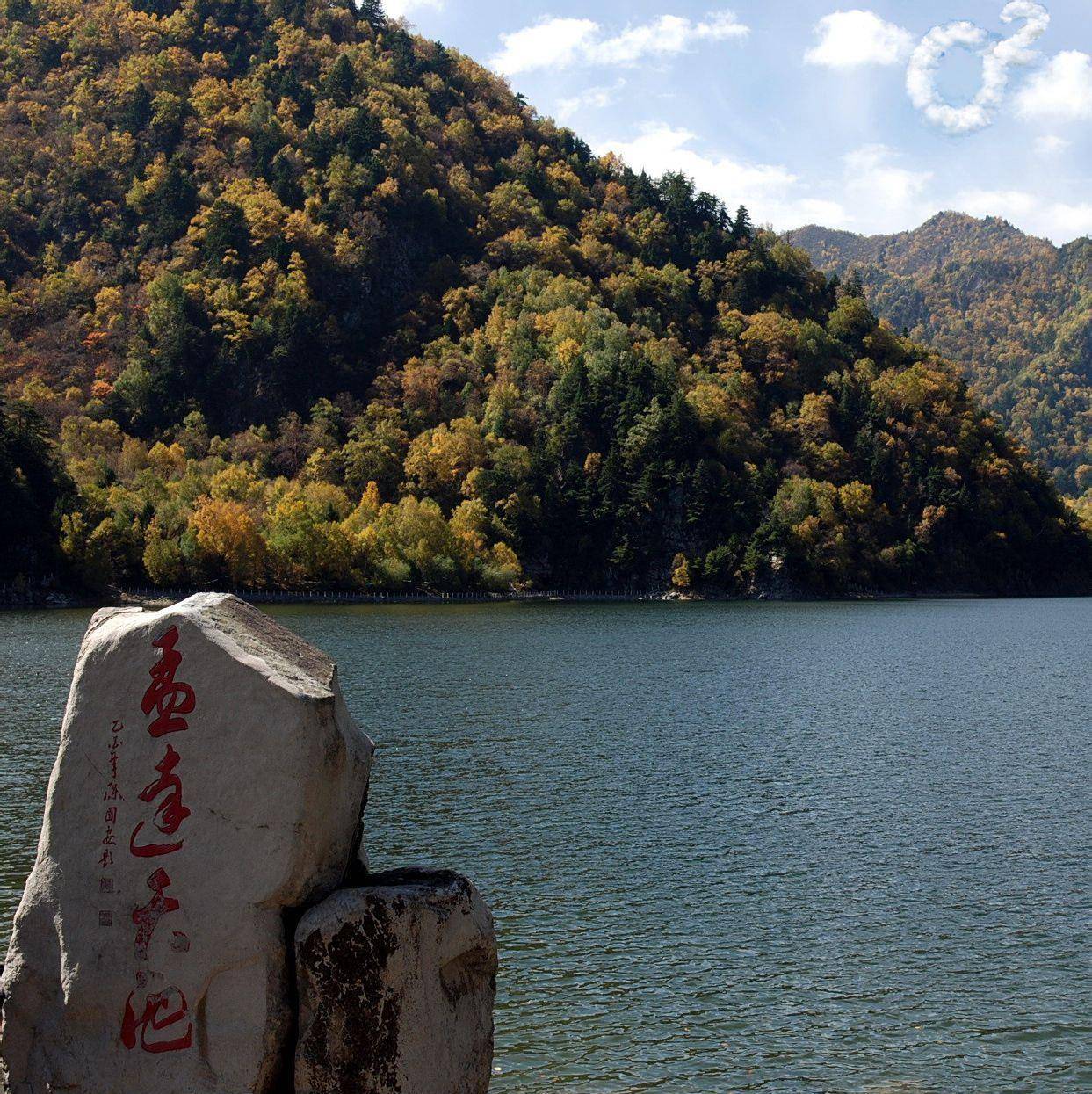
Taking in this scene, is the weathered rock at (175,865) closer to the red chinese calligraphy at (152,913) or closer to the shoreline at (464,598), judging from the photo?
the red chinese calligraphy at (152,913)

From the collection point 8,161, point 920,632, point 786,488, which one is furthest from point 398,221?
point 920,632

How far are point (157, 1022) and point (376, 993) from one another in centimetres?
140

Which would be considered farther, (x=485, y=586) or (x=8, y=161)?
(x=8, y=161)

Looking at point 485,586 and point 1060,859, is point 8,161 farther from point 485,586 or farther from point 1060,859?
point 1060,859

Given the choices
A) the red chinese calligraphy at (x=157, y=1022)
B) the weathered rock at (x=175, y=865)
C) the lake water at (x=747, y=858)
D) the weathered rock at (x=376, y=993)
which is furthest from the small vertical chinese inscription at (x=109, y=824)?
Result: the lake water at (x=747, y=858)

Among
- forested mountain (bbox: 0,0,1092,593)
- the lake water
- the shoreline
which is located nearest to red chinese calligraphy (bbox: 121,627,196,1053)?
the lake water

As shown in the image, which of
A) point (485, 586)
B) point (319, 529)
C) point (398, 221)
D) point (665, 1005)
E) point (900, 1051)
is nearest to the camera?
point (900, 1051)

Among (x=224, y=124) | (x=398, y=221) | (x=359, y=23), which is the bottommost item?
(x=398, y=221)

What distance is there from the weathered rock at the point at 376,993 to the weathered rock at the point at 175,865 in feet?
0.78

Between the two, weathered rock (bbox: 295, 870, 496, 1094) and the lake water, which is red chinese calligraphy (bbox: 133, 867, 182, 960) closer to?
weathered rock (bbox: 295, 870, 496, 1094)

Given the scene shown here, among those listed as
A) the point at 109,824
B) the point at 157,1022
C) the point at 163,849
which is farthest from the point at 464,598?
the point at 157,1022

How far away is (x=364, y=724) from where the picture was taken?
34000 millimetres

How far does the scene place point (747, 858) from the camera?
20.5m

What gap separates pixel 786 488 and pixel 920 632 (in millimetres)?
55620
